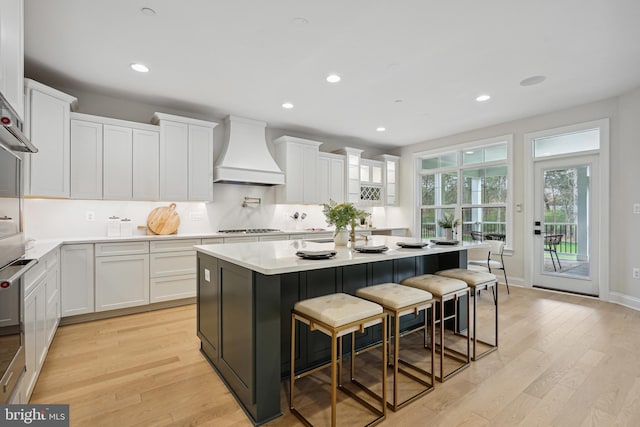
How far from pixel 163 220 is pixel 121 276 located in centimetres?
90

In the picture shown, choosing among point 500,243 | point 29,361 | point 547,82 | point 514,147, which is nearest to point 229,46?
point 29,361

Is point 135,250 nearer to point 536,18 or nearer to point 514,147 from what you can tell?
point 536,18

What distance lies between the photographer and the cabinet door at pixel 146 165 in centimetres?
391

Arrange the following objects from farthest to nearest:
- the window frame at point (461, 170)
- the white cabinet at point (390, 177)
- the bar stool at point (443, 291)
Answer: the white cabinet at point (390, 177) → the window frame at point (461, 170) → the bar stool at point (443, 291)

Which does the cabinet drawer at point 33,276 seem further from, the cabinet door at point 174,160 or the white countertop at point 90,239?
the cabinet door at point 174,160

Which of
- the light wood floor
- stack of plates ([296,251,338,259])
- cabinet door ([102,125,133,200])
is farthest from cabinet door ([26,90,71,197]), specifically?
stack of plates ([296,251,338,259])

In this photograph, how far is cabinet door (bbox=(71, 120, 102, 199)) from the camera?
11.6 ft

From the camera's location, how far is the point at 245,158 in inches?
186

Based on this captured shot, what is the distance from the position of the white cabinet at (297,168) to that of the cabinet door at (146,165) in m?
1.92

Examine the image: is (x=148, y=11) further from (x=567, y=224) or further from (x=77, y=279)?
(x=567, y=224)

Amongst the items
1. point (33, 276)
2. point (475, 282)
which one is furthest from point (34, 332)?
point (475, 282)

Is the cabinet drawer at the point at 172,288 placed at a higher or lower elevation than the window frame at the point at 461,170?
lower

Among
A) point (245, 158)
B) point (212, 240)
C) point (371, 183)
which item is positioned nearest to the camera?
point (212, 240)

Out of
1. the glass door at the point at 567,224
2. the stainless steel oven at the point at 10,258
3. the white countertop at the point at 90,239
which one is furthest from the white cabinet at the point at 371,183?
the stainless steel oven at the point at 10,258
